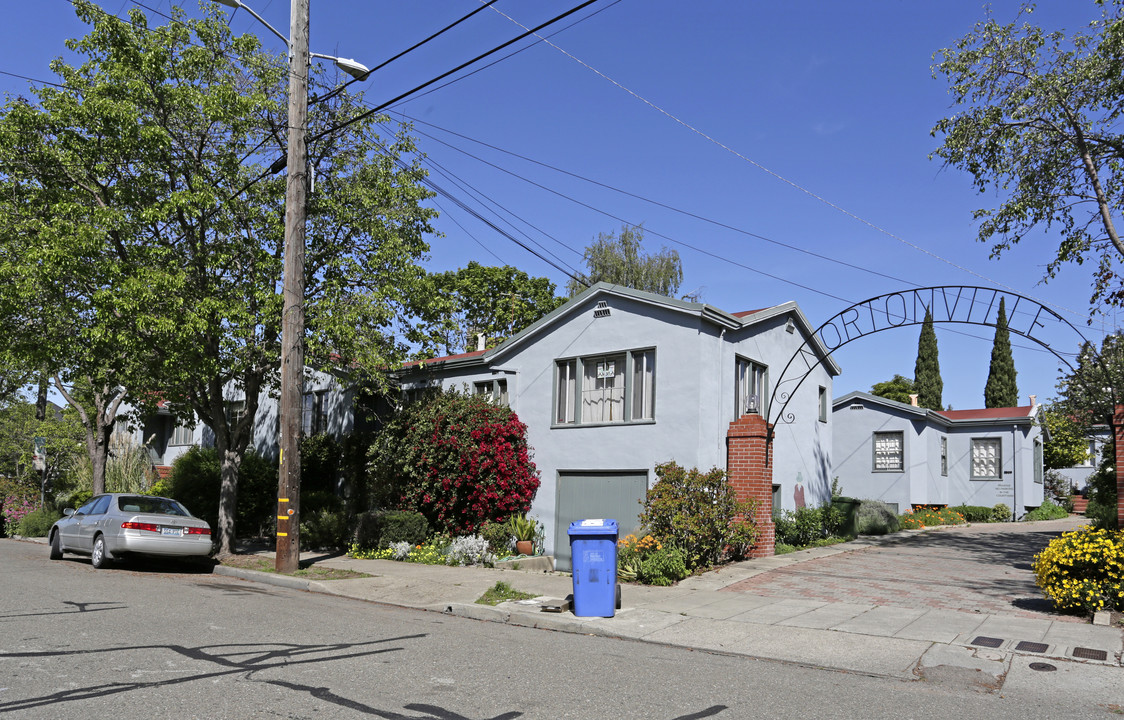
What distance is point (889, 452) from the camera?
1146 inches

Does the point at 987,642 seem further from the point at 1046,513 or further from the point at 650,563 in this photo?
the point at 1046,513

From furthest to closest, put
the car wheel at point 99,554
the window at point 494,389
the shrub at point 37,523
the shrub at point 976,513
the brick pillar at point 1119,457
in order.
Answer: the shrub at point 976,513, the shrub at point 37,523, the window at point 494,389, the car wheel at point 99,554, the brick pillar at point 1119,457

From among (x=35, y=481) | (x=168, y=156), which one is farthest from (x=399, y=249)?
(x=35, y=481)

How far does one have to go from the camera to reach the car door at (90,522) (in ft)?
52.0

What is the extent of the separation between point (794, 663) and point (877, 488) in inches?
906

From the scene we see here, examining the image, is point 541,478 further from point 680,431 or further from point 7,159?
point 7,159

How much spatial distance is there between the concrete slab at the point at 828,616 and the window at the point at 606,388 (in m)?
6.52

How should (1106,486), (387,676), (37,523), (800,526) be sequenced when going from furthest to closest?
(37,523), (1106,486), (800,526), (387,676)

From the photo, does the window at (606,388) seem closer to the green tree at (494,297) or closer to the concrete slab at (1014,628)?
the concrete slab at (1014,628)

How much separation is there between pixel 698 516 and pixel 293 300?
8.20 meters

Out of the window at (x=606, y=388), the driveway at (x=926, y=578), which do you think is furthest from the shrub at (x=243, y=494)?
the driveway at (x=926, y=578)

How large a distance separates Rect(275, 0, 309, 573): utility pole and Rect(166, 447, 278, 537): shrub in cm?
890

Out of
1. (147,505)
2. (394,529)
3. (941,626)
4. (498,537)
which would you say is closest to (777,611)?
(941,626)

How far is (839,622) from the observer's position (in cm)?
993
